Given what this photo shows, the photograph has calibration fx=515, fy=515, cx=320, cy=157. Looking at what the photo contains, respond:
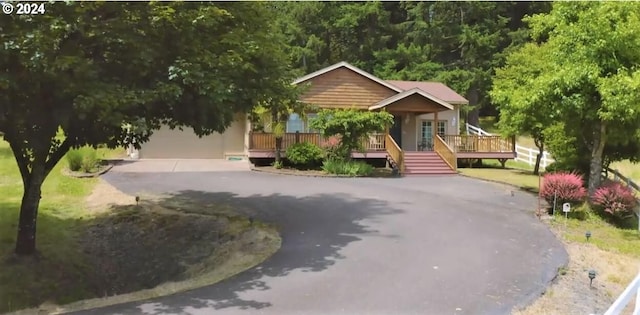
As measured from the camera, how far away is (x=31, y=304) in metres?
8.55

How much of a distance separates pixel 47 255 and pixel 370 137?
51.5ft

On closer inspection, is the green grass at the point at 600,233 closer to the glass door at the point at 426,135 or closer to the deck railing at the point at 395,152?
the deck railing at the point at 395,152

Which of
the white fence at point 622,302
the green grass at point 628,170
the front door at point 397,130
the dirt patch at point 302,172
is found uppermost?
the front door at point 397,130

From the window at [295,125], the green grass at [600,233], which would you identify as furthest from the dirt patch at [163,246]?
the window at [295,125]

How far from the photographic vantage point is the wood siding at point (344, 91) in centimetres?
2522

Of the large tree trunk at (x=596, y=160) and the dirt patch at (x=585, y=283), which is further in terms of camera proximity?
the large tree trunk at (x=596, y=160)

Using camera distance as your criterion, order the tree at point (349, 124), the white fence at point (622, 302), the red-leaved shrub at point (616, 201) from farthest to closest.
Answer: the tree at point (349, 124) → the red-leaved shrub at point (616, 201) → the white fence at point (622, 302)

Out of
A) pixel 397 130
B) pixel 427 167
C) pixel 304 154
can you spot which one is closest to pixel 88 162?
pixel 304 154

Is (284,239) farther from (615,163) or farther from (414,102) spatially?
(615,163)

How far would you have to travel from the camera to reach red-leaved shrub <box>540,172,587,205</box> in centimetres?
1296

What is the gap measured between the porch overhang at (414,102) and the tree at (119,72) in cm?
1482

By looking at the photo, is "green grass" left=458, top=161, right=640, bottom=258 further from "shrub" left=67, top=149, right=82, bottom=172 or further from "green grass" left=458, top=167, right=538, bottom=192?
"shrub" left=67, top=149, right=82, bottom=172

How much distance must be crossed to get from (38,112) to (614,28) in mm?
12774

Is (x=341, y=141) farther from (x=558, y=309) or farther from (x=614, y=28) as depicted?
(x=558, y=309)
